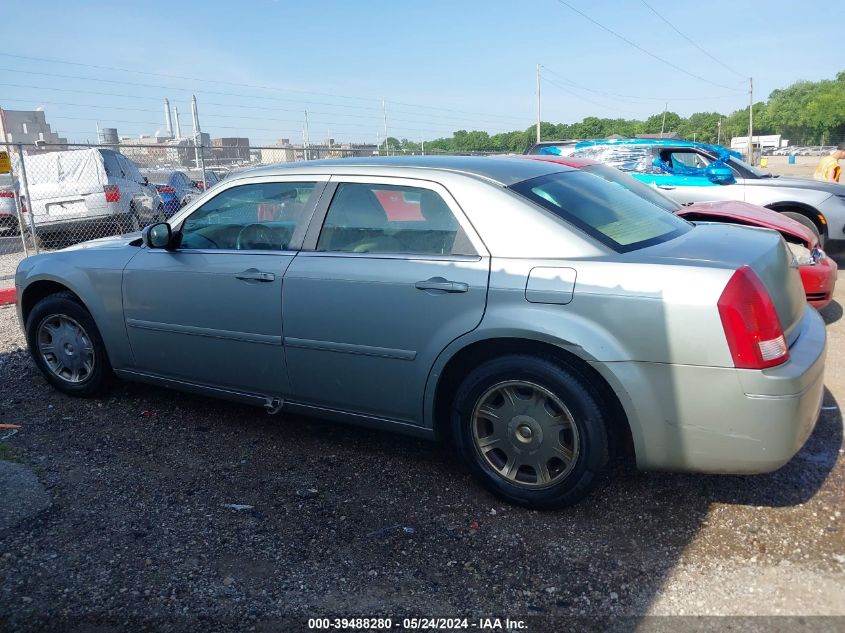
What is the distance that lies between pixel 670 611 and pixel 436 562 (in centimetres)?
92

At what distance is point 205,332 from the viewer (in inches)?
A: 151

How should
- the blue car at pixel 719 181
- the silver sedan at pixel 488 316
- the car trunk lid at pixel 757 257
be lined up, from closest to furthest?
the silver sedan at pixel 488 316 < the car trunk lid at pixel 757 257 < the blue car at pixel 719 181

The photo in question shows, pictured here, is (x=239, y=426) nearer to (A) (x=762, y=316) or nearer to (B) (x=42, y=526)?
(B) (x=42, y=526)

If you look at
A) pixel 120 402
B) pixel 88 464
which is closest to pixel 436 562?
pixel 88 464

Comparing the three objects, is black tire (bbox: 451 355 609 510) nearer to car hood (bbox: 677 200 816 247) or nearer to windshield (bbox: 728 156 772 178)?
car hood (bbox: 677 200 816 247)

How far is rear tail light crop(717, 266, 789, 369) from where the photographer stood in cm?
256

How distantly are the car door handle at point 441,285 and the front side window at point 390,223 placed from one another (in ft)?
0.52

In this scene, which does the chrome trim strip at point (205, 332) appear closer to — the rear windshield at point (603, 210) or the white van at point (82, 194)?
the rear windshield at point (603, 210)

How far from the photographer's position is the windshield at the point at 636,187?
4360 mm

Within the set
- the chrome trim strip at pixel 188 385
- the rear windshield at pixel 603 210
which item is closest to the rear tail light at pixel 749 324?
the rear windshield at pixel 603 210

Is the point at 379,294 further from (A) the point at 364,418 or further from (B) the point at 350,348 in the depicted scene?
(A) the point at 364,418

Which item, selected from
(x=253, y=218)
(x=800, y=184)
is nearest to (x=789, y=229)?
(x=800, y=184)

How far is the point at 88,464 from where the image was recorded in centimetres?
371

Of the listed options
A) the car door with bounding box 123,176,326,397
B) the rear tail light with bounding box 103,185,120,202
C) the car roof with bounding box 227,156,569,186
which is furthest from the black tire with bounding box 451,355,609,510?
the rear tail light with bounding box 103,185,120,202
